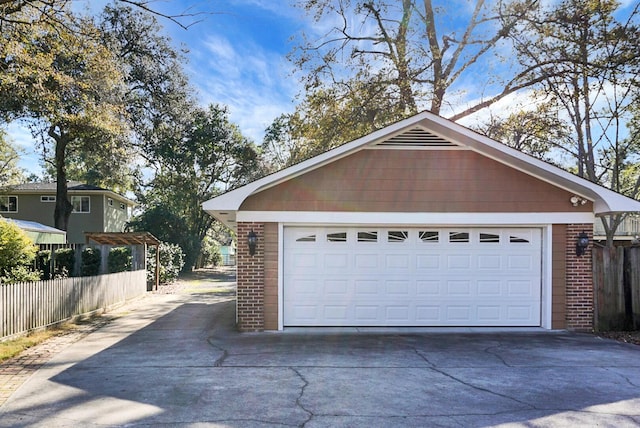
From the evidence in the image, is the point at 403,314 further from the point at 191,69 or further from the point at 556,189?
the point at 191,69

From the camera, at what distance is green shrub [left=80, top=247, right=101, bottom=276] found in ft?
52.0

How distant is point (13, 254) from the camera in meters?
10.7

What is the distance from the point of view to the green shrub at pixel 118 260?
17.0 meters

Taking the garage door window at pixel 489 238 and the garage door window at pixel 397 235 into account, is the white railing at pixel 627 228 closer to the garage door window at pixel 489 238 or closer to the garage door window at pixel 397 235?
the garage door window at pixel 489 238

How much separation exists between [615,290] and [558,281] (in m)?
1.24

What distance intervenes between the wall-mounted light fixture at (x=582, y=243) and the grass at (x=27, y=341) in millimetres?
10946

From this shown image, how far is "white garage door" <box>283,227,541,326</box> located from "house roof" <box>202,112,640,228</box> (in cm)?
128

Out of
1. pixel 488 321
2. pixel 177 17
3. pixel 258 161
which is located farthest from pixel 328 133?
pixel 258 161

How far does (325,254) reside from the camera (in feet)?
33.9

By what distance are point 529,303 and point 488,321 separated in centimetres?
99

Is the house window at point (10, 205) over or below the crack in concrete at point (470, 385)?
over

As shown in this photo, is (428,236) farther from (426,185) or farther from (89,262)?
(89,262)

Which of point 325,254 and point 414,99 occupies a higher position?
point 414,99

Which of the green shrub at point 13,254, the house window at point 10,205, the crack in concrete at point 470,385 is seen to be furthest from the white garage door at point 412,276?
the house window at point 10,205
